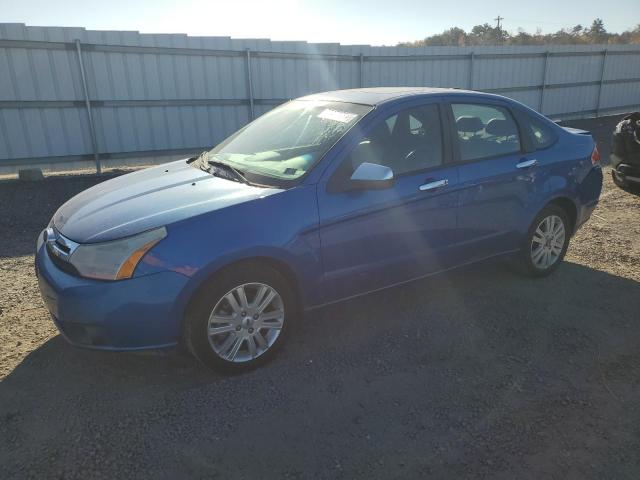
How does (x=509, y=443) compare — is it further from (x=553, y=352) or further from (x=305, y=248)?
(x=305, y=248)

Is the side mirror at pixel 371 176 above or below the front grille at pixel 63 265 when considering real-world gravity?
above

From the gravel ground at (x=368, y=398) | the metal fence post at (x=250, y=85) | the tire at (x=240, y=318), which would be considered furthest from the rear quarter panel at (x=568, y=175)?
the metal fence post at (x=250, y=85)

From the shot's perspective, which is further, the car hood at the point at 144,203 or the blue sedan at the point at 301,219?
the car hood at the point at 144,203

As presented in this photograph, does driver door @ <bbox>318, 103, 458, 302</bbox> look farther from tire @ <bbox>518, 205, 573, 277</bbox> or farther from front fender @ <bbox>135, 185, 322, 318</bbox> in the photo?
tire @ <bbox>518, 205, 573, 277</bbox>

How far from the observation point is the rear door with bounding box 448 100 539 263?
386 centimetres

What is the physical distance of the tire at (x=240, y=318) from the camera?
290cm

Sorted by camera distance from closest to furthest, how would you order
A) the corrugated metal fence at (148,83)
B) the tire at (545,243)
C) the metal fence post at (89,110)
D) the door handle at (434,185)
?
the door handle at (434,185) → the tire at (545,243) → the corrugated metal fence at (148,83) → the metal fence post at (89,110)

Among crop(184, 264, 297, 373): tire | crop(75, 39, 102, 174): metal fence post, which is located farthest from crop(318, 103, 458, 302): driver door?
crop(75, 39, 102, 174): metal fence post

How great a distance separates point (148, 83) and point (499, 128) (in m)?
7.17

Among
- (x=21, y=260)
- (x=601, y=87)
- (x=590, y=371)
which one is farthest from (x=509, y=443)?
(x=601, y=87)

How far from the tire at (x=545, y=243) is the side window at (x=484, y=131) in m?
0.70

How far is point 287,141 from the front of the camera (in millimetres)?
3746

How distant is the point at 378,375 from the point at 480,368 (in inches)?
26.4

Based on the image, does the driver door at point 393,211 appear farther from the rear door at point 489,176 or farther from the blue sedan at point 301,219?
the rear door at point 489,176
